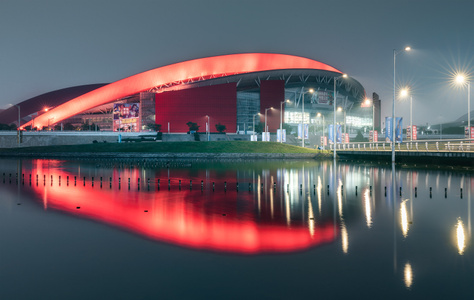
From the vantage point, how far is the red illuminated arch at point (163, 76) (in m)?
81.1

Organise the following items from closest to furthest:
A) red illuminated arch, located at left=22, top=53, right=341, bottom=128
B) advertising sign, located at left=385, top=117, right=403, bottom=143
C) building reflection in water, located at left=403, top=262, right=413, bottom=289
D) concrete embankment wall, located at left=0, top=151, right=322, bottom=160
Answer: building reflection in water, located at left=403, top=262, right=413, bottom=289
advertising sign, located at left=385, top=117, right=403, bottom=143
concrete embankment wall, located at left=0, top=151, right=322, bottom=160
red illuminated arch, located at left=22, top=53, right=341, bottom=128

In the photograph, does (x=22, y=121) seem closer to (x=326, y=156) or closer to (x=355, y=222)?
(x=326, y=156)

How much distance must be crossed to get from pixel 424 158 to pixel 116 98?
63.4m

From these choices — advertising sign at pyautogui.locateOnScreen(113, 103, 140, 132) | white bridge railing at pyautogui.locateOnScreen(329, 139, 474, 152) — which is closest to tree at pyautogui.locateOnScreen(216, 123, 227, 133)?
advertising sign at pyautogui.locateOnScreen(113, 103, 140, 132)

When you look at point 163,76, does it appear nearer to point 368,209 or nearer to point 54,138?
point 54,138

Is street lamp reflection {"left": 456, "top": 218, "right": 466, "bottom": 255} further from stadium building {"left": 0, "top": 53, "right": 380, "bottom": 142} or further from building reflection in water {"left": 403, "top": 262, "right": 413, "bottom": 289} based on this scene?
stadium building {"left": 0, "top": 53, "right": 380, "bottom": 142}

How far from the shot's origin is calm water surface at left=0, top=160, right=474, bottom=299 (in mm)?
5594

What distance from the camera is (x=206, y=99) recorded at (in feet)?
257

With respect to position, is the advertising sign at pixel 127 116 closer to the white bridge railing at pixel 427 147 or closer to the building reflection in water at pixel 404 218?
the white bridge railing at pixel 427 147

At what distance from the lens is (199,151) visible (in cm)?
4938

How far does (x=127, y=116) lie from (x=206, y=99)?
61.0 feet

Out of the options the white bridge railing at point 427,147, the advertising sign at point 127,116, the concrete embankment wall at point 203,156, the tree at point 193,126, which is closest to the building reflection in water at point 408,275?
the white bridge railing at point 427,147

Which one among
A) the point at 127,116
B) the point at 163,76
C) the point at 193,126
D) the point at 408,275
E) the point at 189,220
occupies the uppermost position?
the point at 163,76

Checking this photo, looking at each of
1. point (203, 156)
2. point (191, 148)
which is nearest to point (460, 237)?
point (203, 156)
